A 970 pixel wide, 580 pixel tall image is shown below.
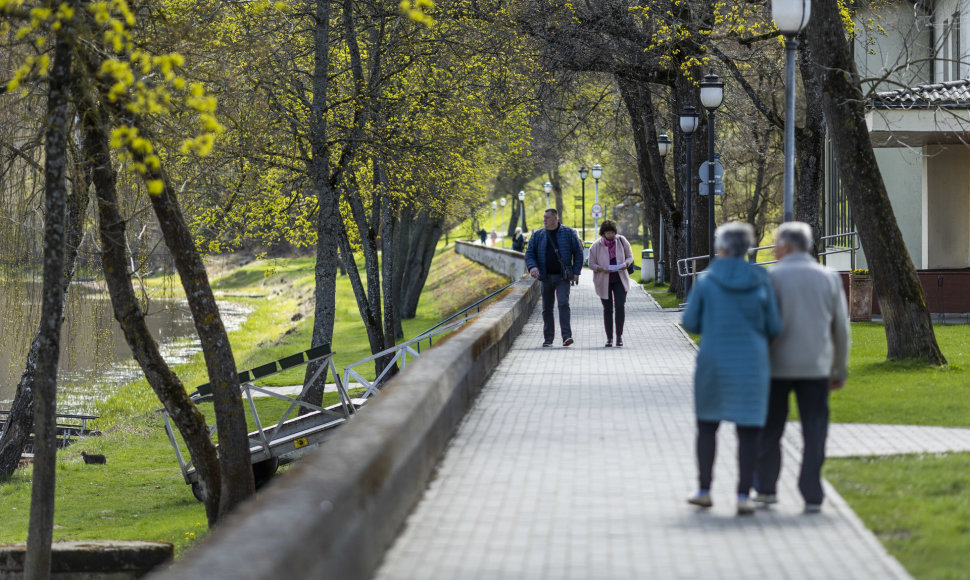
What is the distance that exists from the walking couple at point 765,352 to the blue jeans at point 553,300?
30.4 feet

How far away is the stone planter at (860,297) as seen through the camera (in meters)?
22.5

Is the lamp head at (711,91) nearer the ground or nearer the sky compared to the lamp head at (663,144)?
nearer the sky

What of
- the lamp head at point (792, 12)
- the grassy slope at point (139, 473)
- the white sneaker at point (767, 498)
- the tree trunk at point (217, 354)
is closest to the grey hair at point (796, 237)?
the white sneaker at point (767, 498)

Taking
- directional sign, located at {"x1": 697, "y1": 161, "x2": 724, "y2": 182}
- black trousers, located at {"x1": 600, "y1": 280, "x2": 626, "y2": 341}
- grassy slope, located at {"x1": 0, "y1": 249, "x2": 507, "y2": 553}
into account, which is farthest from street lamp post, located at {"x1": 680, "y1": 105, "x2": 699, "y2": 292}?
grassy slope, located at {"x1": 0, "y1": 249, "x2": 507, "y2": 553}

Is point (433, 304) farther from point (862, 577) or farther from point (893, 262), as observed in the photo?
point (862, 577)

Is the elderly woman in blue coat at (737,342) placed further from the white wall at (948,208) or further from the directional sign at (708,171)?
the white wall at (948,208)

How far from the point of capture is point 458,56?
24.7 metres

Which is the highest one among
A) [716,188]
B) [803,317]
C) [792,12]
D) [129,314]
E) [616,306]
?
[792,12]

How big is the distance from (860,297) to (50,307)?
15.7 metres

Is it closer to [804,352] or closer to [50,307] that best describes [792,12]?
[804,352]

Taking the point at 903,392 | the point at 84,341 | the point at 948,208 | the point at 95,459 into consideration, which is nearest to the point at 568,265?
the point at 903,392

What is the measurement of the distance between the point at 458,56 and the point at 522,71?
2.24 meters

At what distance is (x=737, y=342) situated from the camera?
21.9ft

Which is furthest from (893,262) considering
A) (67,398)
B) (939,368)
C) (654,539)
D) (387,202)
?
(67,398)
